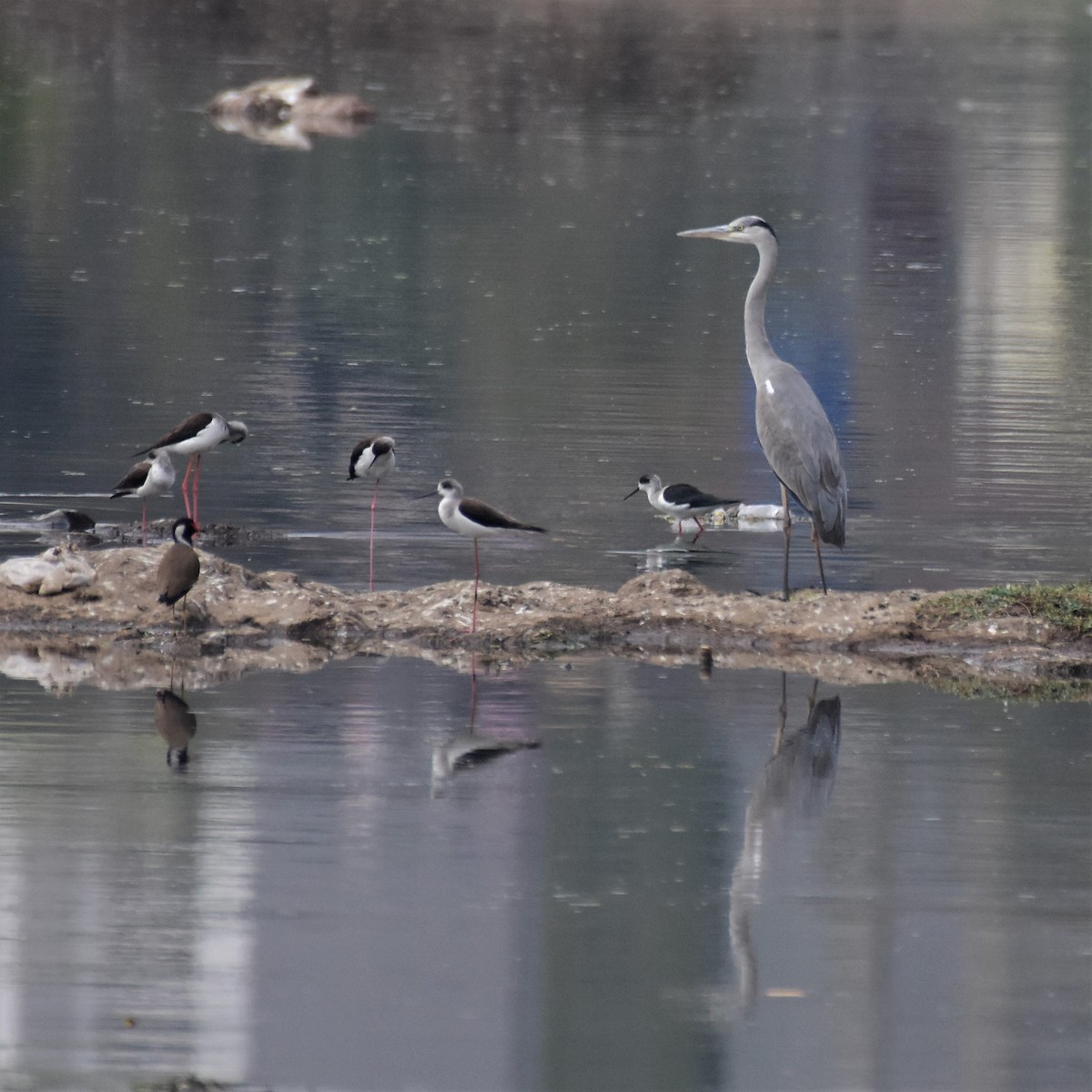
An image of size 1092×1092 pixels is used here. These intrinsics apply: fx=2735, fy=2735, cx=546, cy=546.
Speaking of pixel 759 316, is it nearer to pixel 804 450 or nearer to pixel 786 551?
pixel 804 450

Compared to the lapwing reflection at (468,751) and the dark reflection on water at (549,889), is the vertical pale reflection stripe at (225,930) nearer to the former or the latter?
the dark reflection on water at (549,889)

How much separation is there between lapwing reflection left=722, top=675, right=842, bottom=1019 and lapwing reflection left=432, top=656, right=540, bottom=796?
1.12 meters

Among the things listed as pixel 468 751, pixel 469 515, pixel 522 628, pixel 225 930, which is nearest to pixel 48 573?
pixel 469 515

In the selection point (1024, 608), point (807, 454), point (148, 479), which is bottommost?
point (1024, 608)

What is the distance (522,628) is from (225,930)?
519 cm

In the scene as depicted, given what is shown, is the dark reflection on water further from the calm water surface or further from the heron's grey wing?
the heron's grey wing

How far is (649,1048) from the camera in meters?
8.12

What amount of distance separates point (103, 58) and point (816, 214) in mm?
36700

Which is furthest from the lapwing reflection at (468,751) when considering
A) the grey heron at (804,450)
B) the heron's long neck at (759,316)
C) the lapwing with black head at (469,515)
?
the heron's long neck at (759,316)

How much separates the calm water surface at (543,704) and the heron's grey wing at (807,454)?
2.42 ft

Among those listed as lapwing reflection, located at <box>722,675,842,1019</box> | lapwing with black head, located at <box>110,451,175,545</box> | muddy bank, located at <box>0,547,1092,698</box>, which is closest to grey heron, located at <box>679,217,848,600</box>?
muddy bank, located at <box>0,547,1092,698</box>

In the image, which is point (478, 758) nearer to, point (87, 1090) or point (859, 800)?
point (859, 800)

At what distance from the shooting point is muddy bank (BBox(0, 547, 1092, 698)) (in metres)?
13.8

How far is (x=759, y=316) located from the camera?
16000mm
